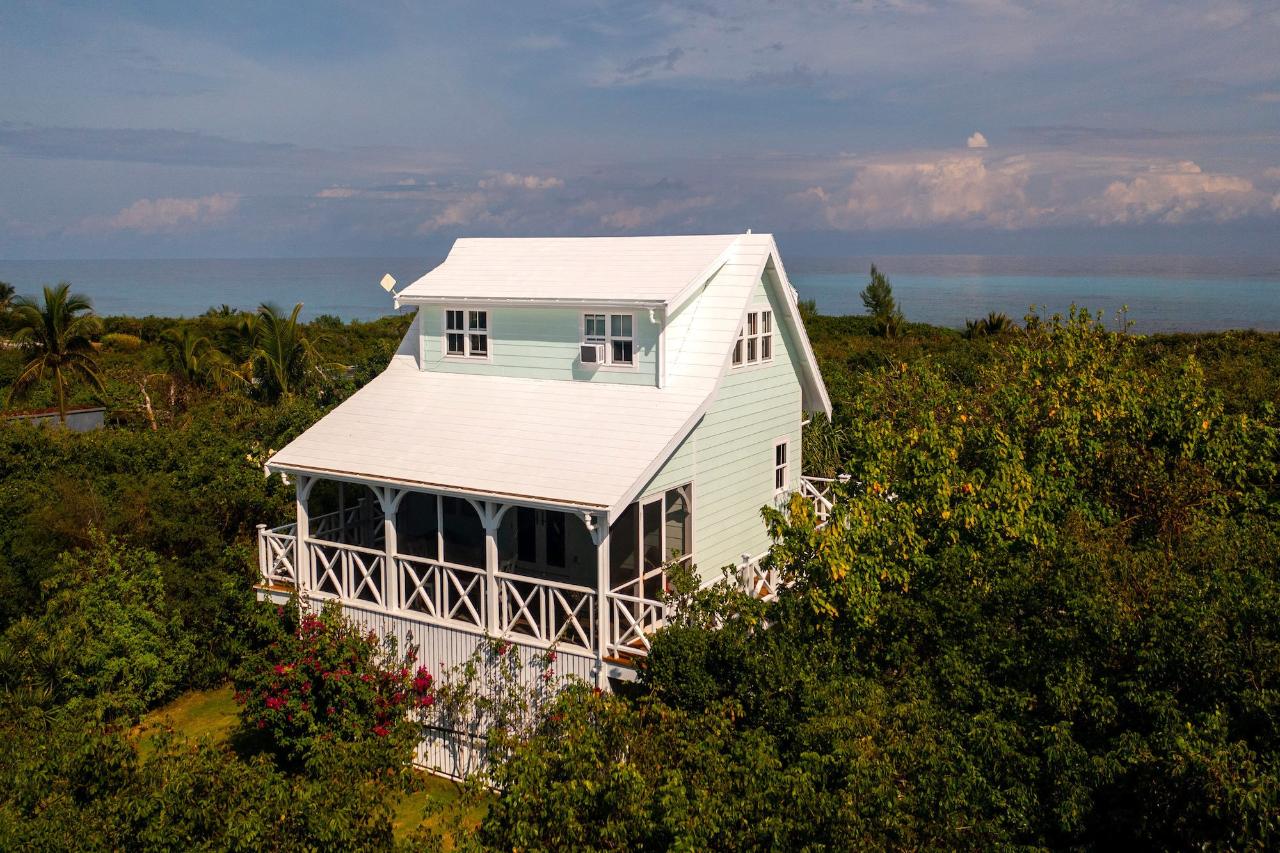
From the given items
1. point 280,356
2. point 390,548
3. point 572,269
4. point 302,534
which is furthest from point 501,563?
point 280,356

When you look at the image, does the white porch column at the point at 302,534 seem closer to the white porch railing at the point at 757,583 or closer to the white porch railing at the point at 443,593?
the white porch railing at the point at 443,593

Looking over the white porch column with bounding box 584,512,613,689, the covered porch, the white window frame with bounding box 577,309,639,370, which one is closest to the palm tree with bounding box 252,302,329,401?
the covered porch

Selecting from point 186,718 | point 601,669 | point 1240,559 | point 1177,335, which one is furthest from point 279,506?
point 1177,335

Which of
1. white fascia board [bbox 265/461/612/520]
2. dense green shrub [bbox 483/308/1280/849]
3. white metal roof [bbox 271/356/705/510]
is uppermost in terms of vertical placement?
white metal roof [bbox 271/356/705/510]

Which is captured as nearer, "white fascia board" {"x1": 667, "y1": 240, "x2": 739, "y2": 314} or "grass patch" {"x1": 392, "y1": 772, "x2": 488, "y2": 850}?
"grass patch" {"x1": 392, "y1": 772, "x2": 488, "y2": 850}

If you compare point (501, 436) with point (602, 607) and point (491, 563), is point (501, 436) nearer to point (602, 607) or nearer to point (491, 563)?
point (491, 563)

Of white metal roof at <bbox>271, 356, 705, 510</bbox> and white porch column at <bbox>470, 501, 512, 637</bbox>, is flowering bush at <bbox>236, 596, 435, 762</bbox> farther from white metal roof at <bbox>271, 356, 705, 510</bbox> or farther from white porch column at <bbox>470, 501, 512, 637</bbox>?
white metal roof at <bbox>271, 356, 705, 510</bbox>
